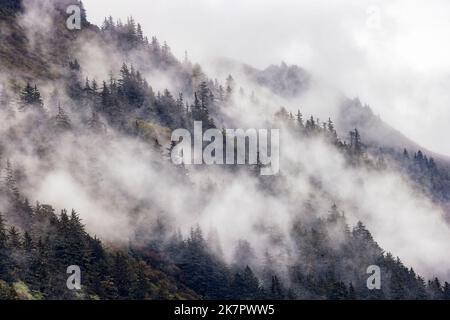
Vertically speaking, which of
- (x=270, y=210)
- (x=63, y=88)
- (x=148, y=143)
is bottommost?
(x=270, y=210)

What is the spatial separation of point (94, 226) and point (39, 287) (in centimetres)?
4316

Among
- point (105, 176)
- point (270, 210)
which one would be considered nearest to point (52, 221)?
point (105, 176)

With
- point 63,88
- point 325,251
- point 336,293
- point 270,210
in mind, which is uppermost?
point 63,88

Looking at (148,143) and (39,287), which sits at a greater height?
(148,143)

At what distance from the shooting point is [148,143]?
7101 inches

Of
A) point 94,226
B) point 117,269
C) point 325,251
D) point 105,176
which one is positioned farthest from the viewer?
point 325,251
